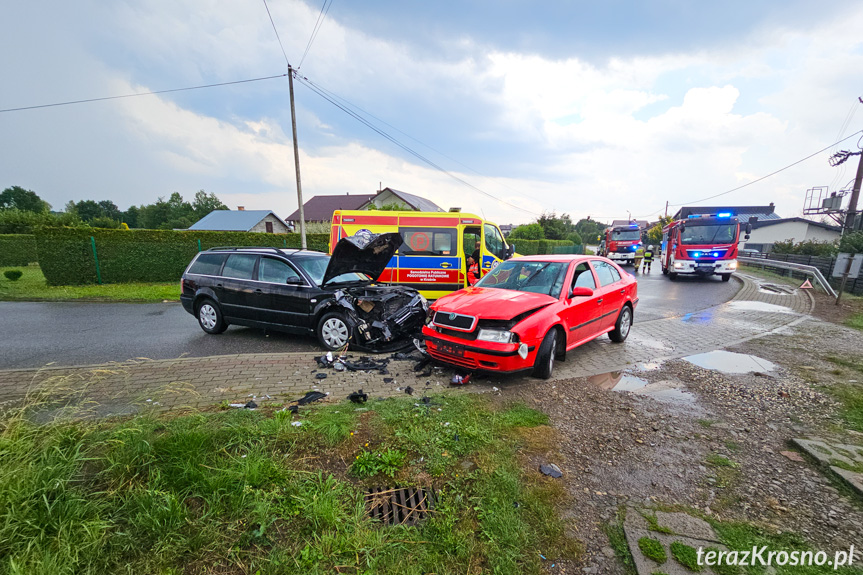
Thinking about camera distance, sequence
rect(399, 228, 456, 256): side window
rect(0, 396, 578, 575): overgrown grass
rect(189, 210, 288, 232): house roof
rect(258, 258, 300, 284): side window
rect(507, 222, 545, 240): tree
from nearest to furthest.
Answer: rect(0, 396, 578, 575): overgrown grass → rect(258, 258, 300, 284): side window → rect(399, 228, 456, 256): side window → rect(507, 222, 545, 240): tree → rect(189, 210, 288, 232): house roof

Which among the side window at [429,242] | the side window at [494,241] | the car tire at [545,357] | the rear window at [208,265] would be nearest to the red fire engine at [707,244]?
the side window at [494,241]

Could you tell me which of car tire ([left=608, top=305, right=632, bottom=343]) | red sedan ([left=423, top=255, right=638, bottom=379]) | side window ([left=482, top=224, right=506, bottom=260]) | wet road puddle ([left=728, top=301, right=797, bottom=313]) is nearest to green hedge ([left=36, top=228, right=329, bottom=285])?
side window ([left=482, top=224, right=506, bottom=260])

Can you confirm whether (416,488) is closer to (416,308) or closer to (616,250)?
(416,308)

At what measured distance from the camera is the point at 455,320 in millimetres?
4418

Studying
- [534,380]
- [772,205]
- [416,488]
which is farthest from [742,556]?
[772,205]

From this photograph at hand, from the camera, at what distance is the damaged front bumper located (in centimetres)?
557

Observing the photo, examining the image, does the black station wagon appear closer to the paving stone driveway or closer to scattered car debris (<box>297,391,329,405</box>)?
the paving stone driveway

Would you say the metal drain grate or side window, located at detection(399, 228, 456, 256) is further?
side window, located at detection(399, 228, 456, 256)

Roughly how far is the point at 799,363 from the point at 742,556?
497 centimetres

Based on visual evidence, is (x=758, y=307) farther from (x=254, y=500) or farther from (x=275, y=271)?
(x=254, y=500)

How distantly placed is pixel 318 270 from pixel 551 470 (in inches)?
194

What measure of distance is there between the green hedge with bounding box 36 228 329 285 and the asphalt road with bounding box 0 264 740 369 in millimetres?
2882

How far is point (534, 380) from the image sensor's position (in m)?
4.54

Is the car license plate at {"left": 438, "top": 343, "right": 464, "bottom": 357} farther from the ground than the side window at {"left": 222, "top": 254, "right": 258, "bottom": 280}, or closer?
closer
